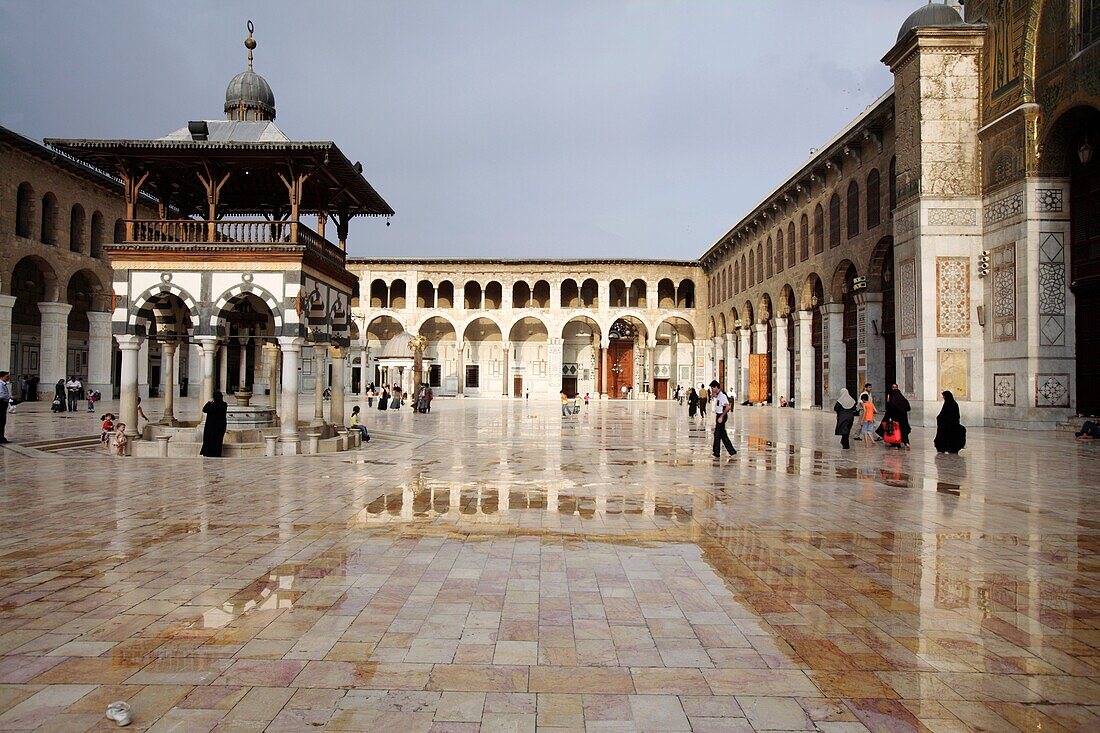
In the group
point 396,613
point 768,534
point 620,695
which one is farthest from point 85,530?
point 768,534

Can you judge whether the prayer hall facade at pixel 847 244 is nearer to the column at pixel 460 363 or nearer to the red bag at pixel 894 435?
the red bag at pixel 894 435

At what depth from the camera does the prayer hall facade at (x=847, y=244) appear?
1338 cm

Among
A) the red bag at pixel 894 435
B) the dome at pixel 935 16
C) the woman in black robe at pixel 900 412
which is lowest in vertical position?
the red bag at pixel 894 435

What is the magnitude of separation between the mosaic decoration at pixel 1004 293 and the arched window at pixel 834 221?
823cm

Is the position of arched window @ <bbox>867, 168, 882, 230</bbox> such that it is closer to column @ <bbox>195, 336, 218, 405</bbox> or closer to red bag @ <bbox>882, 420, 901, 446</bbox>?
red bag @ <bbox>882, 420, 901, 446</bbox>

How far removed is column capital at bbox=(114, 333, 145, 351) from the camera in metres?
13.3

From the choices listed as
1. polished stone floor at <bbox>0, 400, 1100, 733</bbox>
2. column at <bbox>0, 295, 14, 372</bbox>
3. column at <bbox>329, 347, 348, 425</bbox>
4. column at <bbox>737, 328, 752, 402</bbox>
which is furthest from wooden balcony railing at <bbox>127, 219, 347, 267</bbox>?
column at <bbox>737, 328, 752, 402</bbox>

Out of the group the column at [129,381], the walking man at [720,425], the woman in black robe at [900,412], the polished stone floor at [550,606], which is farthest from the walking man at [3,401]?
the woman in black robe at [900,412]

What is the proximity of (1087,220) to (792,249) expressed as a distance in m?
14.7

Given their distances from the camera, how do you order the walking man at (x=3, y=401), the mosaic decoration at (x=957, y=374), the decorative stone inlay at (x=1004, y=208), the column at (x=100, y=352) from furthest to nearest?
the column at (x=100, y=352) → the mosaic decoration at (x=957, y=374) → the decorative stone inlay at (x=1004, y=208) → the walking man at (x=3, y=401)

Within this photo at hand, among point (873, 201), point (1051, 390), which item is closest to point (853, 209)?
point (873, 201)

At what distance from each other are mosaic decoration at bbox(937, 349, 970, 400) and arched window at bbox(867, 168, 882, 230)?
599 centimetres

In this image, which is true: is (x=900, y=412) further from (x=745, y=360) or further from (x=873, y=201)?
(x=745, y=360)

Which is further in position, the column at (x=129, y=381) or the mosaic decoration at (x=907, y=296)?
the mosaic decoration at (x=907, y=296)
